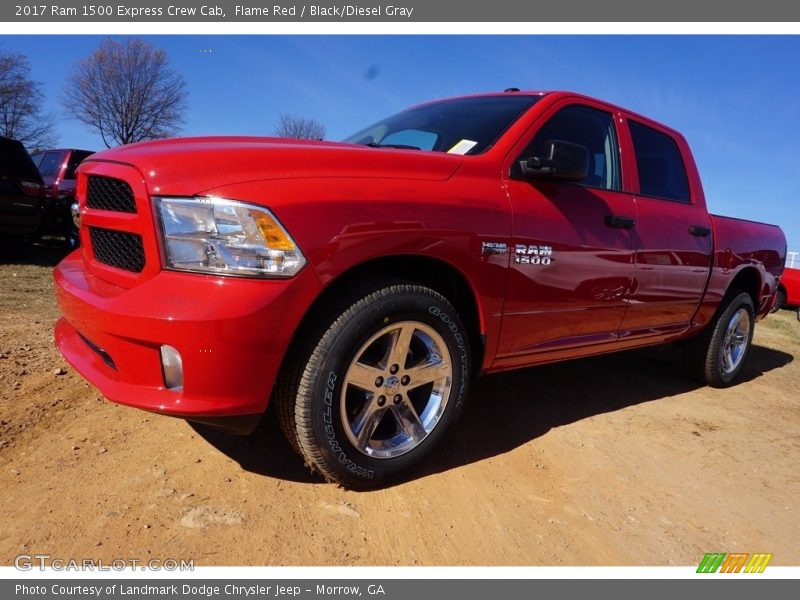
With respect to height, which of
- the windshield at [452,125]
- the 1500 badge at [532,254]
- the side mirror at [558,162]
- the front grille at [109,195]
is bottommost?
the 1500 badge at [532,254]

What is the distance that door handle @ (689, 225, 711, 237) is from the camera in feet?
12.5

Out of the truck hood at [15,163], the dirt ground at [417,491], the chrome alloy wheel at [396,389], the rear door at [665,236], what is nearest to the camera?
the dirt ground at [417,491]

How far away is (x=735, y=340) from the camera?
4809 mm

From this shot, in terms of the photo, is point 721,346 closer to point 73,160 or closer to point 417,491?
point 417,491

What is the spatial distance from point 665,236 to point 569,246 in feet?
3.72

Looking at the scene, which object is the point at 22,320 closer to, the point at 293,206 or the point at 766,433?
the point at 293,206

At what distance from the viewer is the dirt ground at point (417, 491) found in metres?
1.95

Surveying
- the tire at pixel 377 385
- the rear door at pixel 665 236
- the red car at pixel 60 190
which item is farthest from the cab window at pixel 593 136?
the red car at pixel 60 190

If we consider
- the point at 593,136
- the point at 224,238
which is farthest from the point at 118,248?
the point at 593,136

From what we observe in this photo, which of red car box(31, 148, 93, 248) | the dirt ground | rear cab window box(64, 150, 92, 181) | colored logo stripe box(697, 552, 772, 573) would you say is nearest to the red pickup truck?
the dirt ground

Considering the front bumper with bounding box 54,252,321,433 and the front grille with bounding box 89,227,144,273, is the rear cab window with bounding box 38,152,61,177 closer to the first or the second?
the front grille with bounding box 89,227,144,273

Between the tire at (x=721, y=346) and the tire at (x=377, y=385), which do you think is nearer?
the tire at (x=377, y=385)

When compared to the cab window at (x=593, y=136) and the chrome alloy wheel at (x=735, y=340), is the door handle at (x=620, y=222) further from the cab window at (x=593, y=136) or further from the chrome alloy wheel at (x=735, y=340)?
the chrome alloy wheel at (x=735, y=340)

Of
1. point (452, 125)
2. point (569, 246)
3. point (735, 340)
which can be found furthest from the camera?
point (735, 340)
